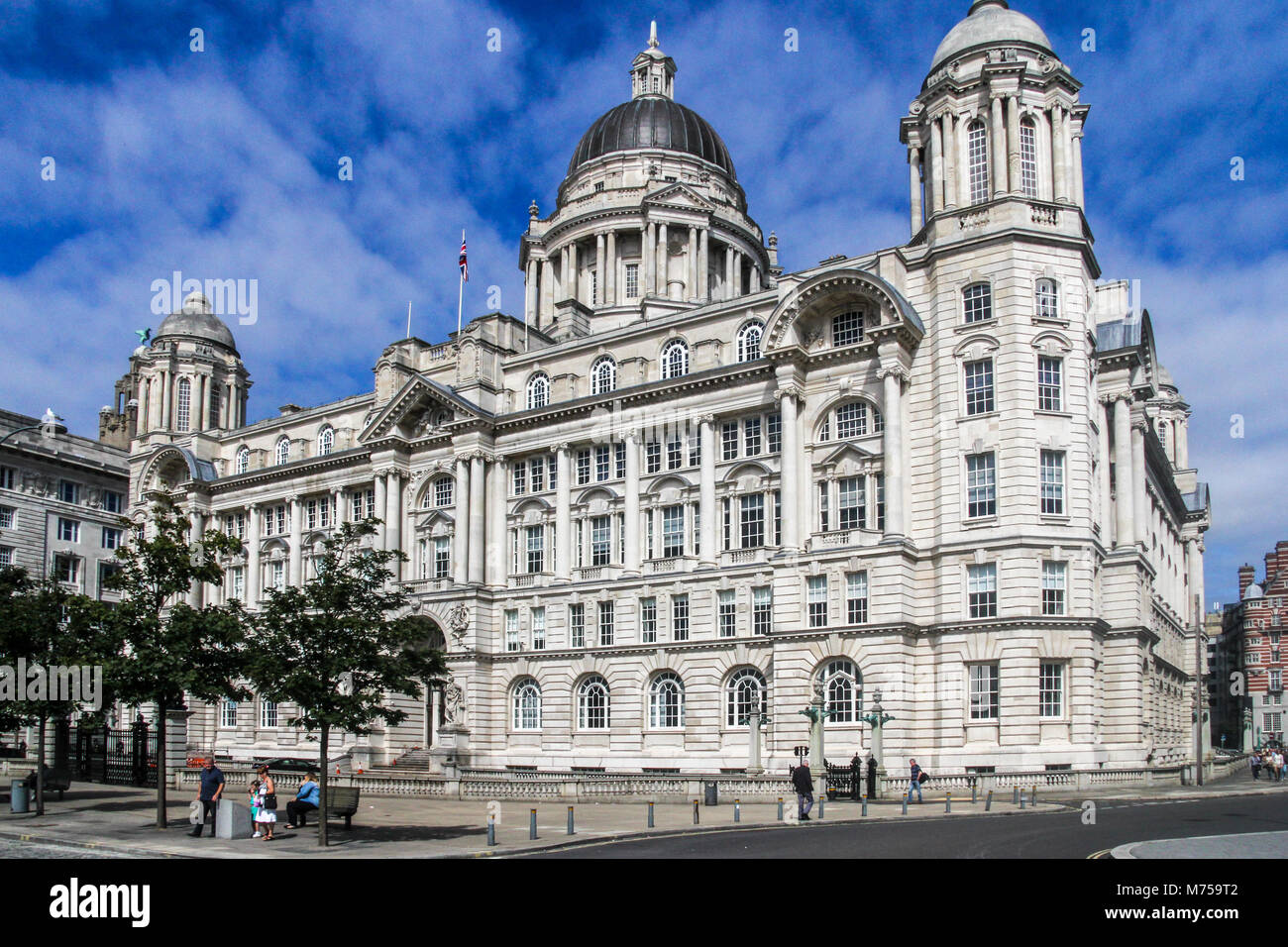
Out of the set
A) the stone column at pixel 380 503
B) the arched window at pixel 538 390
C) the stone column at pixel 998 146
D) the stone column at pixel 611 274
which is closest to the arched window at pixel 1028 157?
the stone column at pixel 998 146

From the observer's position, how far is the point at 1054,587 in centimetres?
4928

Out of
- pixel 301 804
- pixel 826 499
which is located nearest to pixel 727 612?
pixel 826 499

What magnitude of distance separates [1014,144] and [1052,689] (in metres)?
23.7

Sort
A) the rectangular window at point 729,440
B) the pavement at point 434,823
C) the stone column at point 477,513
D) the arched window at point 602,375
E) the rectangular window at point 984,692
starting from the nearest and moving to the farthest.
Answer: the pavement at point 434,823 < the rectangular window at point 984,692 < the rectangular window at point 729,440 < the stone column at point 477,513 < the arched window at point 602,375

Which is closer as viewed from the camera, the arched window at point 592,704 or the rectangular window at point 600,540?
the arched window at point 592,704

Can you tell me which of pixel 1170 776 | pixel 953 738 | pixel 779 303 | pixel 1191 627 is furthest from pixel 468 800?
pixel 1191 627

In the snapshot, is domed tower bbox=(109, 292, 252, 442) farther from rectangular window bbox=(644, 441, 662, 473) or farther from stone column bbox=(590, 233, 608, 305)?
rectangular window bbox=(644, 441, 662, 473)

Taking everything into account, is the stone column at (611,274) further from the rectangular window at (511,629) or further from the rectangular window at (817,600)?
the rectangular window at (817,600)

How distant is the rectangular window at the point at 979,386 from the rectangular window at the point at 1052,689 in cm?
1099

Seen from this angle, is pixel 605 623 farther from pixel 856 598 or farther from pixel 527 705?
pixel 856 598

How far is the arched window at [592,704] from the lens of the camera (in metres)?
60.2

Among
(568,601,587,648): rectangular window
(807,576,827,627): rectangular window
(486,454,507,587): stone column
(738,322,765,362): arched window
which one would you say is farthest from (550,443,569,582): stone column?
(807,576,827,627): rectangular window
